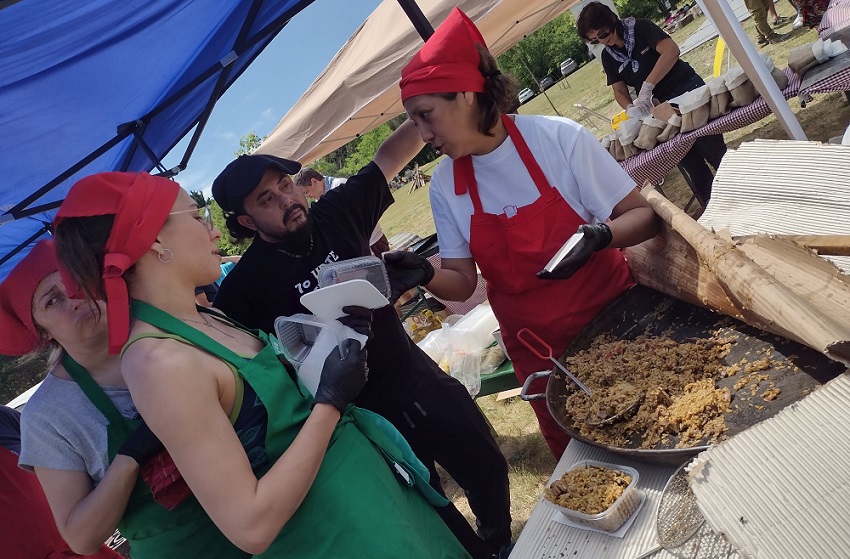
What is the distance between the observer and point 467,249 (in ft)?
6.97

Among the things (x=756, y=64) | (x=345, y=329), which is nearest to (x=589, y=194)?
(x=345, y=329)

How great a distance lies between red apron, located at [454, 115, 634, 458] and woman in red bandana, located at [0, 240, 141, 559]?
1192mm

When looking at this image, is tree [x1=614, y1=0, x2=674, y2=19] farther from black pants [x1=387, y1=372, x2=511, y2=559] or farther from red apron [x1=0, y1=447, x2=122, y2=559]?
red apron [x1=0, y1=447, x2=122, y2=559]

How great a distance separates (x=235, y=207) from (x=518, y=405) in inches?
114

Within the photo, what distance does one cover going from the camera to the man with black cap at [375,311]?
7.40 ft

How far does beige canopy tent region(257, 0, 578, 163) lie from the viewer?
5867 millimetres

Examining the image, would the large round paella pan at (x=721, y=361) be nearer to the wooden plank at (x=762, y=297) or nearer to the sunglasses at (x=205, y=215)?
the wooden plank at (x=762, y=297)

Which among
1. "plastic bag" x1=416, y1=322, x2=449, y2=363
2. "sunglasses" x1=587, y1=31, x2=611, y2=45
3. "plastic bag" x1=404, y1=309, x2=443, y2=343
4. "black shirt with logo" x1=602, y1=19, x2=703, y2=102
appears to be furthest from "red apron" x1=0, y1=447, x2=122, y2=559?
"black shirt with logo" x1=602, y1=19, x2=703, y2=102

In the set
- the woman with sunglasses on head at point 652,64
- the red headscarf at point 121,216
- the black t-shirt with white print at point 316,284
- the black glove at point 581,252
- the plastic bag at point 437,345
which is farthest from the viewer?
the woman with sunglasses on head at point 652,64

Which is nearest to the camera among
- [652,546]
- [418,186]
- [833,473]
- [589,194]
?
[833,473]

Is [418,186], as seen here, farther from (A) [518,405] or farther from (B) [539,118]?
(B) [539,118]

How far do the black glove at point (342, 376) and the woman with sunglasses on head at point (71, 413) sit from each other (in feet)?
1.43

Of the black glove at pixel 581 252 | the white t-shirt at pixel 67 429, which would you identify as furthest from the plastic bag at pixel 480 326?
the white t-shirt at pixel 67 429

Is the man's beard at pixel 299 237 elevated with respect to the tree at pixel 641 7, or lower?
elevated
